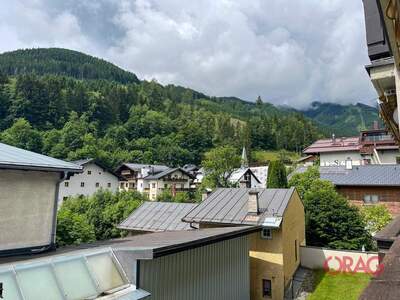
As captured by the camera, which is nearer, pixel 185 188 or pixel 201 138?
pixel 185 188

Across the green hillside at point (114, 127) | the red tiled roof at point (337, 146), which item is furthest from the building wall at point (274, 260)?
the green hillside at point (114, 127)

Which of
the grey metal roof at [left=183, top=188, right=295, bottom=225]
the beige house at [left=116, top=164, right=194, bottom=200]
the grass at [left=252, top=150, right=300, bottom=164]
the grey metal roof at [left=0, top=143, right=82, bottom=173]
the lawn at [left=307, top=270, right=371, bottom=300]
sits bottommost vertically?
the lawn at [left=307, top=270, right=371, bottom=300]

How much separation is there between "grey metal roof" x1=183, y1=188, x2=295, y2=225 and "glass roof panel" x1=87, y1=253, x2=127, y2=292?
10029 millimetres

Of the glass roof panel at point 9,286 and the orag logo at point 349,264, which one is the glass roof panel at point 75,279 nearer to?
the glass roof panel at point 9,286

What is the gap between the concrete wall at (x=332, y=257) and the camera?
18163 mm

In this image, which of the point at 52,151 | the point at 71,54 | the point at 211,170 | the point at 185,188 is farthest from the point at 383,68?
the point at 71,54

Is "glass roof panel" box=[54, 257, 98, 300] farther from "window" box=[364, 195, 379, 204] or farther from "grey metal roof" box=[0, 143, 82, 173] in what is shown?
"window" box=[364, 195, 379, 204]

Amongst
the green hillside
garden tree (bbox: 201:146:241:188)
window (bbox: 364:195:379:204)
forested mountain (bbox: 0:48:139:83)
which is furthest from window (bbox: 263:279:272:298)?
forested mountain (bbox: 0:48:139:83)

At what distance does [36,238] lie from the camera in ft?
27.5

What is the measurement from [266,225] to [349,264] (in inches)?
299

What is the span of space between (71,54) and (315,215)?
600ft

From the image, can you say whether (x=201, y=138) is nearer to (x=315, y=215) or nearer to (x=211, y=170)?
(x=211, y=170)

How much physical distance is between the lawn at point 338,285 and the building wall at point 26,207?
1316cm

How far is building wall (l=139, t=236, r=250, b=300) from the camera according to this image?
292 inches
